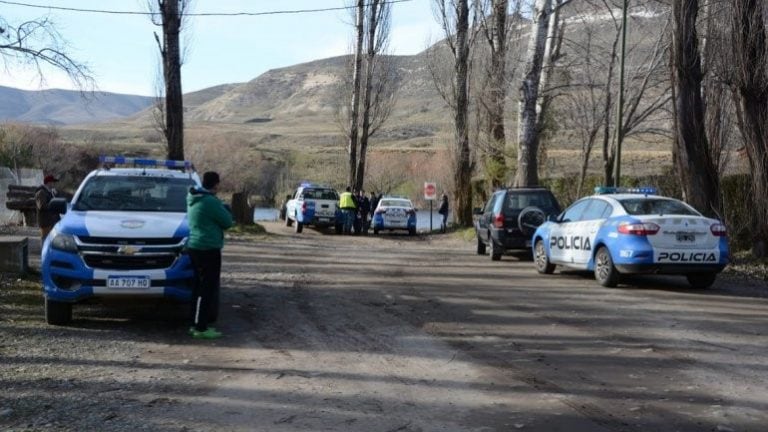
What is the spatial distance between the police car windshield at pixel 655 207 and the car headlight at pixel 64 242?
856 centimetres

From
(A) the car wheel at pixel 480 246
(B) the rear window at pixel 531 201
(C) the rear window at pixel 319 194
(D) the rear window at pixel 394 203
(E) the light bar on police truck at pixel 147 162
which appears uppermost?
(E) the light bar on police truck at pixel 147 162

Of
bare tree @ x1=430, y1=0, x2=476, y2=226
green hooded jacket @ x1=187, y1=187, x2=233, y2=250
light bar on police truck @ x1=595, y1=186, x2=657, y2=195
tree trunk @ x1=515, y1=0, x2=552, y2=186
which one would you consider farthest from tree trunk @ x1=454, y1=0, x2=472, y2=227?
green hooded jacket @ x1=187, y1=187, x2=233, y2=250

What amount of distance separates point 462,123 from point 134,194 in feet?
76.9

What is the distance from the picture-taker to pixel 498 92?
30.2 m

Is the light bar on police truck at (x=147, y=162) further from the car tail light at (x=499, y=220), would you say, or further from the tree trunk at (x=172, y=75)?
the tree trunk at (x=172, y=75)

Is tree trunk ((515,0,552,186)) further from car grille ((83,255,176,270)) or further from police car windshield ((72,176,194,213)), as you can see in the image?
car grille ((83,255,176,270))

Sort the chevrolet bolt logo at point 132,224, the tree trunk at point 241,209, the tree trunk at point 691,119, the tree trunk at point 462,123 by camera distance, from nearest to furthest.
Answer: the chevrolet bolt logo at point 132,224
the tree trunk at point 691,119
the tree trunk at point 241,209
the tree trunk at point 462,123

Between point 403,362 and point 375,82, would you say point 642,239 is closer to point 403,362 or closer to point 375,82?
point 403,362

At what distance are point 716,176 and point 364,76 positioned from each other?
2433 cm

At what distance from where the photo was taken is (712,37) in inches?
651

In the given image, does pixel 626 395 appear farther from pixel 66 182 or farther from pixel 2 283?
pixel 66 182

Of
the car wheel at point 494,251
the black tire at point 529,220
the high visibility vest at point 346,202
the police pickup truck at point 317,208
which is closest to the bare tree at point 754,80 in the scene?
the black tire at point 529,220

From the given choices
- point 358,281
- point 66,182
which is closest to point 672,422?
point 358,281

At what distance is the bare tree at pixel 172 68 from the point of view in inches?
865
